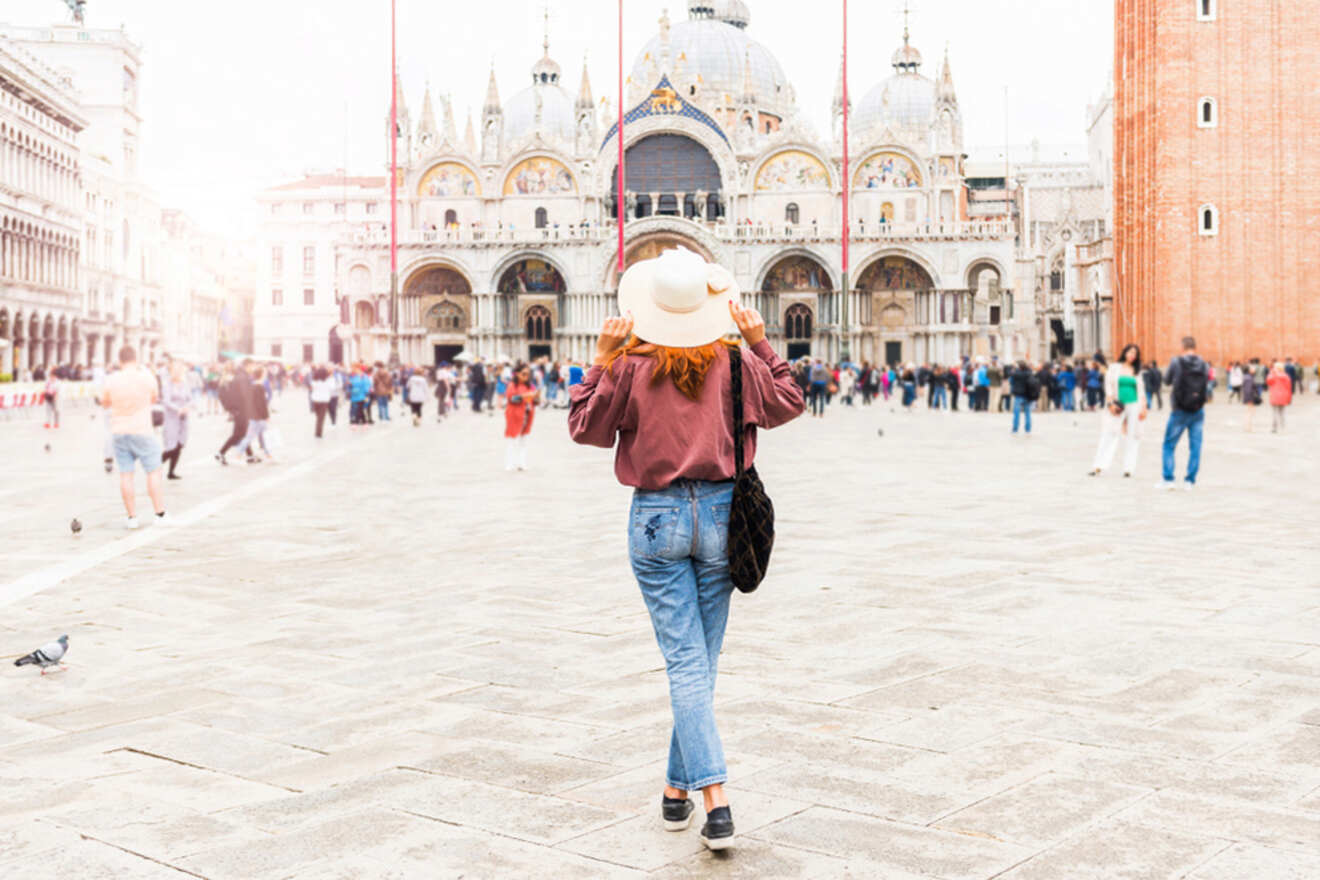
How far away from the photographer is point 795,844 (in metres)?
3.68

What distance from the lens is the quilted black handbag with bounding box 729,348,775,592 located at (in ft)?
12.3

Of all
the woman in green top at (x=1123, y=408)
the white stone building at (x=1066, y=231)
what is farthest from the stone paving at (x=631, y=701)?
the white stone building at (x=1066, y=231)

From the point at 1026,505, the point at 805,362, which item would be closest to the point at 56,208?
the point at 805,362

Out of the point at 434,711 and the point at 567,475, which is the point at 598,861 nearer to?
the point at 434,711

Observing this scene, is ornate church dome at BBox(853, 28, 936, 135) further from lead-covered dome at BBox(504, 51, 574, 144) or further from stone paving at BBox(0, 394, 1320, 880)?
stone paving at BBox(0, 394, 1320, 880)

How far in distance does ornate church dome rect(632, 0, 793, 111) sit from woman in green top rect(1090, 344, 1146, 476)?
55.0 m

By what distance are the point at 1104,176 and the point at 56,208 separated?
54194 mm

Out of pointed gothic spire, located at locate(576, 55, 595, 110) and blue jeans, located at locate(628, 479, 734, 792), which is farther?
pointed gothic spire, located at locate(576, 55, 595, 110)

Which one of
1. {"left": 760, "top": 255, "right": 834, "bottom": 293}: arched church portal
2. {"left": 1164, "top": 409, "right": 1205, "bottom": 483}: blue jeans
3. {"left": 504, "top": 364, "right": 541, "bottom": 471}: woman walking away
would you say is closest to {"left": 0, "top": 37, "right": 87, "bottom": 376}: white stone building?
{"left": 760, "top": 255, "right": 834, "bottom": 293}: arched church portal

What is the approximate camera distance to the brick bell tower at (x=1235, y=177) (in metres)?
39.7

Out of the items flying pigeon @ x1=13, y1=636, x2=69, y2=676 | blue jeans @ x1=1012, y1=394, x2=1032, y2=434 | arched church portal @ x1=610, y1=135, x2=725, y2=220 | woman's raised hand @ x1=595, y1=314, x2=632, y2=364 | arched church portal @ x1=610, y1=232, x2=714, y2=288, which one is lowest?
flying pigeon @ x1=13, y1=636, x2=69, y2=676

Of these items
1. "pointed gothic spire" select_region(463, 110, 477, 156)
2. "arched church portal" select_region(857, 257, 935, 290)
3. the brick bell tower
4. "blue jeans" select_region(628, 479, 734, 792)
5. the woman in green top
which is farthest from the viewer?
"pointed gothic spire" select_region(463, 110, 477, 156)

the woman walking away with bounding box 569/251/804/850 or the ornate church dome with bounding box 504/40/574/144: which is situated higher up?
the ornate church dome with bounding box 504/40/574/144

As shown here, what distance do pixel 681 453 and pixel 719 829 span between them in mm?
1004
